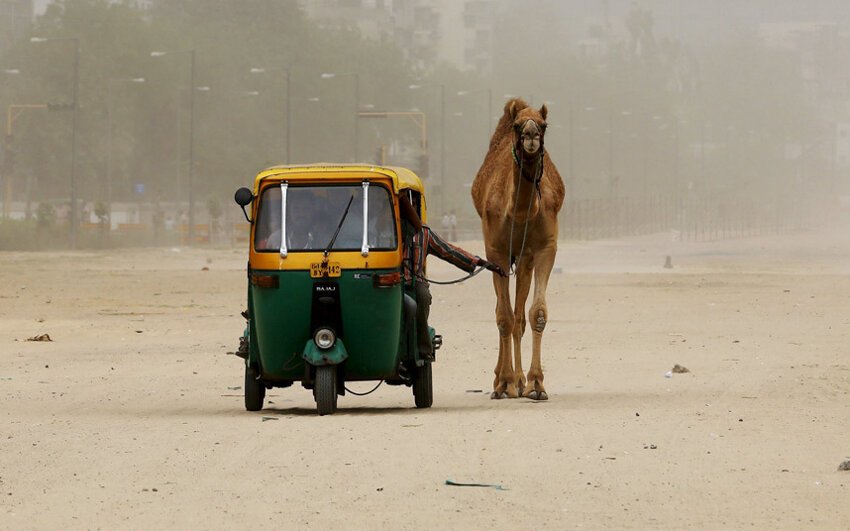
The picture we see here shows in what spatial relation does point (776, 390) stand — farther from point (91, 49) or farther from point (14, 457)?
point (91, 49)

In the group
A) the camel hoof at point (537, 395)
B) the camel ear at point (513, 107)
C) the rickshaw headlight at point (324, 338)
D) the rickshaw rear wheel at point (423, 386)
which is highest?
the camel ear at point (513, 107)

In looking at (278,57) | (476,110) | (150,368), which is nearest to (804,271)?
(150,368)

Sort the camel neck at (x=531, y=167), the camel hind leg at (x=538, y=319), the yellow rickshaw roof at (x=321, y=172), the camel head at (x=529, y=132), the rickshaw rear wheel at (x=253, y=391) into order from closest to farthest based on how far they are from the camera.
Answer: the yellow rickshaw roof at (x=321, y=172)
the rickshaw rear wheel at (x=253, y=391)
the camel head at (x=529, y=132)
the camel neck at (x=531, y=167)
the camel hind leg at (x=538, y=319)

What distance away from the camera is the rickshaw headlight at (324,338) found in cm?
1503

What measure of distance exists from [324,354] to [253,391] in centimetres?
131

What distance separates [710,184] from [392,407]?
557 ft

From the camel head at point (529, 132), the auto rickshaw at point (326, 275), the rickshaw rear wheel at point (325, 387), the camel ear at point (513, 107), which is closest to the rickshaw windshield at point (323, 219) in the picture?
the auto rickshaw at point (326, 275)

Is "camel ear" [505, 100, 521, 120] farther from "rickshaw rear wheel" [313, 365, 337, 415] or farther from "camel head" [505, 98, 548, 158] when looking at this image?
"rickshaw rear wheel" [313, 365, 337, 415]

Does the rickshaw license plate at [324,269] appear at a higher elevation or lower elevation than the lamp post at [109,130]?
lower

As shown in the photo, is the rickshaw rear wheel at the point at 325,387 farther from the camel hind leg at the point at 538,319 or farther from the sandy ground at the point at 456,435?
the camel hind leg at the point at 538,319

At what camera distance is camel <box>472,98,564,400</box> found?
16719mm

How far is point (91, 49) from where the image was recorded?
99250 millimetres

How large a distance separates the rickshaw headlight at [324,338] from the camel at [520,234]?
7.13ft

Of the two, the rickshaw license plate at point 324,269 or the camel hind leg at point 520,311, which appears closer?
the rickshaw license plate at point 324,269
